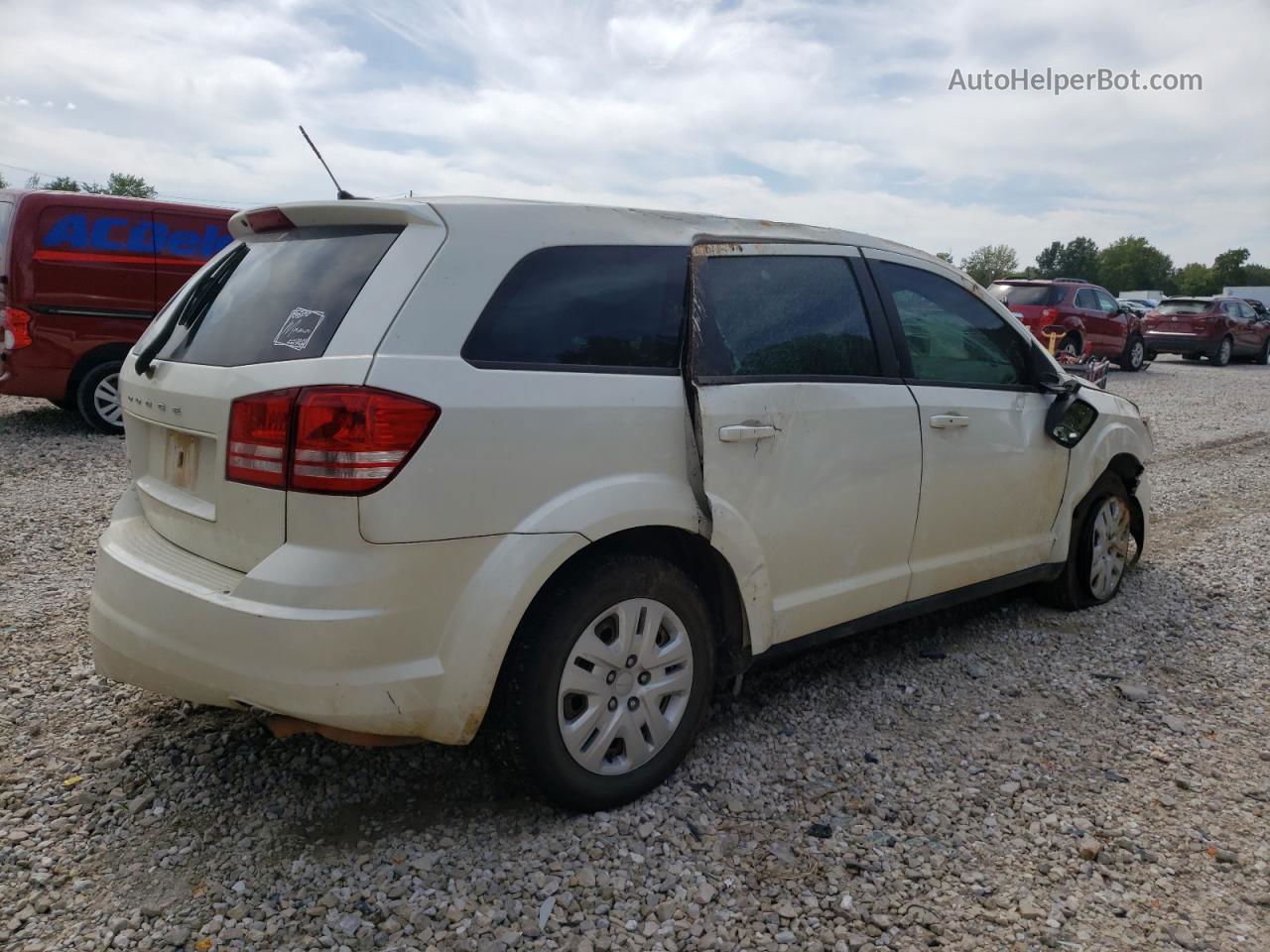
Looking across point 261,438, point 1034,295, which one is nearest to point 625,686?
point 261,438

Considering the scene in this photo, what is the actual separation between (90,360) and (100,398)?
35 cm

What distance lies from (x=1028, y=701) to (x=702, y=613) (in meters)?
1.59

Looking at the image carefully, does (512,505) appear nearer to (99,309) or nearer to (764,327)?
(764,327)

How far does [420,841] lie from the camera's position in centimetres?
278

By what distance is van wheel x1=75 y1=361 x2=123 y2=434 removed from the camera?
336 inches

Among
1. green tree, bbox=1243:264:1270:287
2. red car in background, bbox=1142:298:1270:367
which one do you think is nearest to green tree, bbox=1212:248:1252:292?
green tree, bbox=1243:264:1270:287

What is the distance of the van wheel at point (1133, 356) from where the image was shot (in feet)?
67.5

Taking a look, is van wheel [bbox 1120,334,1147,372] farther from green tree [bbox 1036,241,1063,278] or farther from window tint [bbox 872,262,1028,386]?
green tree [bbox 1036,241,1063,278]

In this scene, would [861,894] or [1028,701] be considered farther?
[1028,701]

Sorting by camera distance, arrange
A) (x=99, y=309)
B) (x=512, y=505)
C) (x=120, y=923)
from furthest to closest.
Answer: (x=99, y=309)
(x=512, y=505)
(x=120, y=923)

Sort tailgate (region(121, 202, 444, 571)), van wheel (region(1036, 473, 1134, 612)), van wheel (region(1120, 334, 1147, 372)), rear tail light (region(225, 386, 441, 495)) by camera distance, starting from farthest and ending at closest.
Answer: van wheel (region(1120, 334, 1147, 372)), van wheel (region(1036, 473, 1134, 612)), tailgate (region(121, 202, 444, 571)), rear tail light (region(225, 386, 441, 495))

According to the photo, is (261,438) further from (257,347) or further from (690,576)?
(690,576)

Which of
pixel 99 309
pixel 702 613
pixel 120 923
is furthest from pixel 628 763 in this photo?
pixel 99 309

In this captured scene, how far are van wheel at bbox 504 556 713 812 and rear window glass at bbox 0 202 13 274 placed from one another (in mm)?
7398
